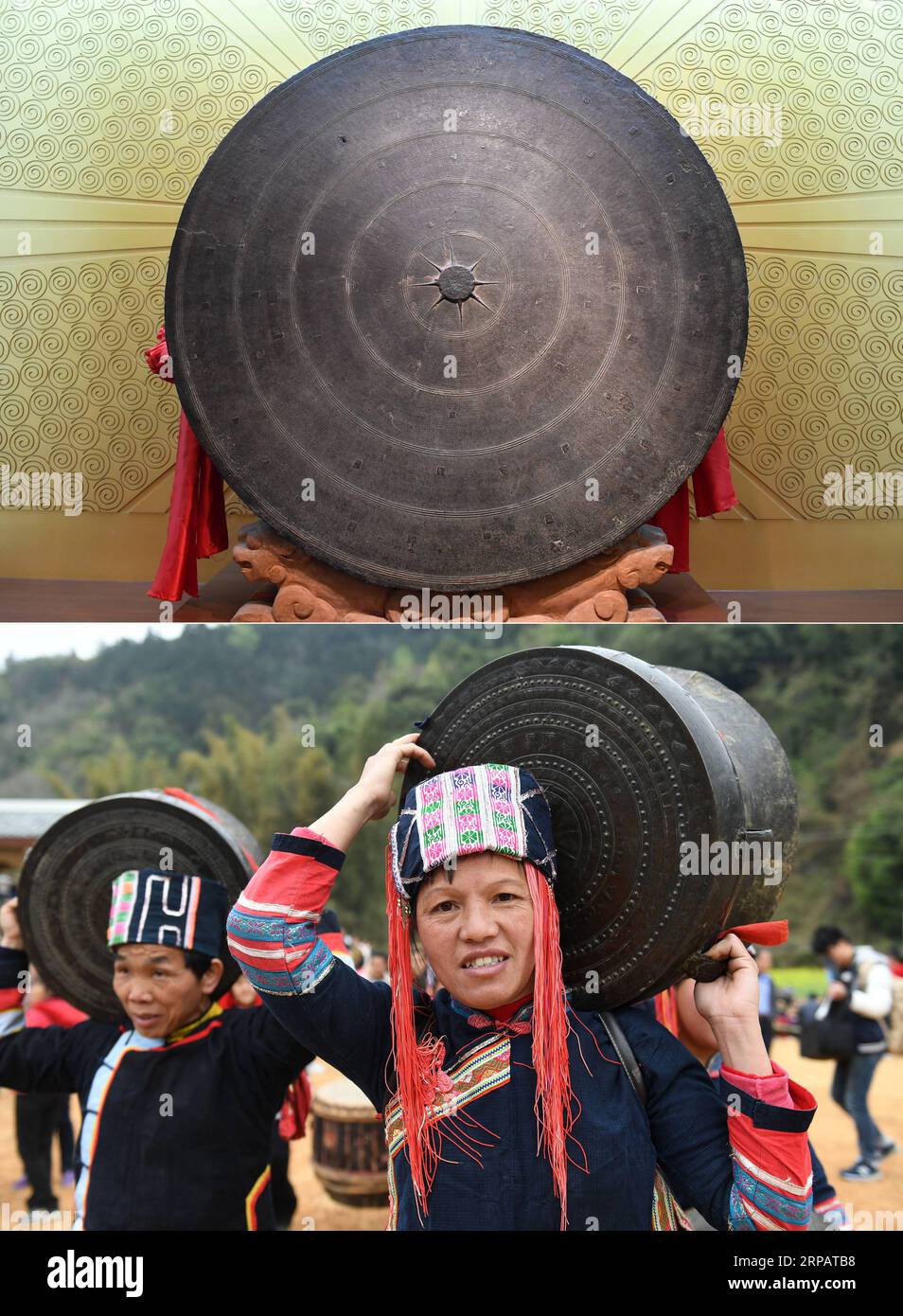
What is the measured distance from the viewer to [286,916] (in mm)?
2053

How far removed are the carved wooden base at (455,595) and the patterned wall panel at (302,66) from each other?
263 centimetres

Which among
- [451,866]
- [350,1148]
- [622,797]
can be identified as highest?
[622,797]

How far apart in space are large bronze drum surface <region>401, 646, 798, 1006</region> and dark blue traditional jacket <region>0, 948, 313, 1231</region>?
0.79 m

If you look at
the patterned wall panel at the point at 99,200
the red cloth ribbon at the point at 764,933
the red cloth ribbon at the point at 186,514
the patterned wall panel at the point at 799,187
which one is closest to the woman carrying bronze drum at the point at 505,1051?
the red cloth ribbon at the point at 764,933

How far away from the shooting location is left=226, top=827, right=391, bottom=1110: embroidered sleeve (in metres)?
2.05

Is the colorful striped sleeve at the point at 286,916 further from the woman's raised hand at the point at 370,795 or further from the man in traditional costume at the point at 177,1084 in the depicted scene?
the man in traditional costume at the point at 177,1084

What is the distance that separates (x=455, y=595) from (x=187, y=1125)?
1804 millimetres

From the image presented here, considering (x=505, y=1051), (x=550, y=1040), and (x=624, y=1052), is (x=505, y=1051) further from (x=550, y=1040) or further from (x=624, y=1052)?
(x=624, y=1052)

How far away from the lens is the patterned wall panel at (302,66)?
6.29 metres

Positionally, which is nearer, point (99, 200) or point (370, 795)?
point (370, 795)

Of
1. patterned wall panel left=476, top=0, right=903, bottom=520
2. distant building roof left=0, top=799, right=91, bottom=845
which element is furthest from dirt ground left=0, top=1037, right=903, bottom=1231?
patterned wall panel left=476, top=0, right=903, bottom=520

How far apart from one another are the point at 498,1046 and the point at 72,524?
16.1ft

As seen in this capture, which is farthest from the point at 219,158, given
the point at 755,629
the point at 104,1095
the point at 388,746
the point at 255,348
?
the point at 755,629

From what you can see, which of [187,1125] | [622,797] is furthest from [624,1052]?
[187,1125]
